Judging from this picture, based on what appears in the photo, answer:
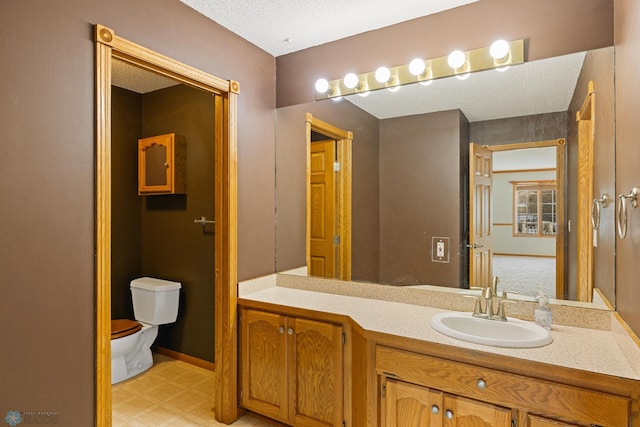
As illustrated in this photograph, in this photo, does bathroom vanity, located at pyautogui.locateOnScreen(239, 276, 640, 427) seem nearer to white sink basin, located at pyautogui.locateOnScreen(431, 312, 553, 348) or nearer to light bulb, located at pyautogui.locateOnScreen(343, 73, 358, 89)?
white sink basin, located at pyautogui.locateOnScreen(431, 312, 553, 348)

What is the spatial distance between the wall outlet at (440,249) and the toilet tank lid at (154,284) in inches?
83.3

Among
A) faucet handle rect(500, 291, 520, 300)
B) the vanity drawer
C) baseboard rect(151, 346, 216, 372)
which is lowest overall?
baseboard rect(151, 346, 216, 372)

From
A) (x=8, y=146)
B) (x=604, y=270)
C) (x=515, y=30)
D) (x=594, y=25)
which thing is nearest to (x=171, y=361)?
(x=8, y=146)

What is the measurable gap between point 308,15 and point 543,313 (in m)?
1.98

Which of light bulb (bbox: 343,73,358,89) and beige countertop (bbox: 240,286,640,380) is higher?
light bulb (bbox: 343,73,358,89)

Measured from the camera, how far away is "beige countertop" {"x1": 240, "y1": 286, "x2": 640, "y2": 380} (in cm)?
130

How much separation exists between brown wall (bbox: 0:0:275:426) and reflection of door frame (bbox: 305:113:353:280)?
1.21m

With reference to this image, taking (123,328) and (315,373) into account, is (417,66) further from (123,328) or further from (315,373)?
(123,328)

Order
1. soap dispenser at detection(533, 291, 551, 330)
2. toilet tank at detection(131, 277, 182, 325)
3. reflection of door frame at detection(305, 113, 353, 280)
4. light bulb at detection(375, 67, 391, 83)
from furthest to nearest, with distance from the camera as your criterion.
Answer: toilet tank at detection(131, 277, 182, 325), reflection of door frame at detection(305, 113, 353, 280), light bulb at detection(375, 67, 391, 83), soap dispenser at detection(533, 291, 551, 330)

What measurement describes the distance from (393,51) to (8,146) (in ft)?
6.39

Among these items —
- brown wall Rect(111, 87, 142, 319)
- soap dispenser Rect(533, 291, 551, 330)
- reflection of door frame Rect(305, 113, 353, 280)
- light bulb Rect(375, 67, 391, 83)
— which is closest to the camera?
soap dispenser Rect(533, 291, 551, 330)

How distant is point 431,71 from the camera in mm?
2078

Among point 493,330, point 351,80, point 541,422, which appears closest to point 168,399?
point 493,330

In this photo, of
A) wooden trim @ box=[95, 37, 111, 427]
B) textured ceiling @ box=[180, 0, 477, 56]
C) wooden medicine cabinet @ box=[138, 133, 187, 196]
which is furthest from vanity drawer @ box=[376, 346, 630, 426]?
wooden medicine cabinet @ box=[138, 133, 187, 196]
